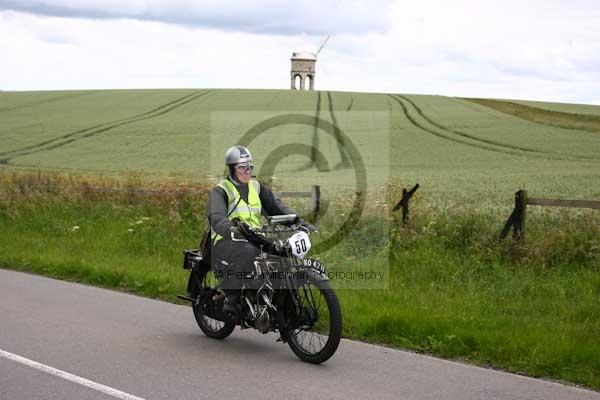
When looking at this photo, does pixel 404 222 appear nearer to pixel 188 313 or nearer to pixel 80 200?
pixel 188 313

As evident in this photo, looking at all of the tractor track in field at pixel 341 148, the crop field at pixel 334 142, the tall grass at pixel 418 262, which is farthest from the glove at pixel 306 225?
the tractor track in field at pixel 341 148

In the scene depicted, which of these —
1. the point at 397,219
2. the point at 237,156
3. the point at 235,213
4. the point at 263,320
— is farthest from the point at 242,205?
the point at 397,219

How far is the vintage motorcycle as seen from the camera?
6.81m

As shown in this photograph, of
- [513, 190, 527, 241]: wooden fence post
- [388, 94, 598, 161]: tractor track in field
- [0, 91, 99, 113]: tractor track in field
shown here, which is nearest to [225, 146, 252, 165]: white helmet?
[513, 190, 527, 241]: wooden fence post

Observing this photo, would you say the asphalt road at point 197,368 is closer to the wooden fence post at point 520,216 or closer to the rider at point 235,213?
the rider at point 235,213

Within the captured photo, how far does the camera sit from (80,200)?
58.3 ft

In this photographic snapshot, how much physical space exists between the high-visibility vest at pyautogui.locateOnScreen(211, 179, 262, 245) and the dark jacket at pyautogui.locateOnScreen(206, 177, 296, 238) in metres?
0.04

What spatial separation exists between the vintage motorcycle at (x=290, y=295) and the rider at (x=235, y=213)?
0.11 meters

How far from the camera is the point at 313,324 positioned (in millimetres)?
6973

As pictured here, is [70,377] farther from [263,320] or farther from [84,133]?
[84,133]

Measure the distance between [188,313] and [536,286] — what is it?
4.44 m

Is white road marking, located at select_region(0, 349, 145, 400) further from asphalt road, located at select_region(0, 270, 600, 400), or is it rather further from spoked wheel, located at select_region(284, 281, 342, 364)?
spoked wheel, located at select_region(284, 281, 342, 364)

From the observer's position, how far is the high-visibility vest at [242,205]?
291 inches

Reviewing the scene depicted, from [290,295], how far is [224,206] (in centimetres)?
107
